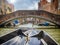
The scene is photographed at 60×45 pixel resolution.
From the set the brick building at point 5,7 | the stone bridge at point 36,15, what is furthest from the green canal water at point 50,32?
the brick building at point 5,7

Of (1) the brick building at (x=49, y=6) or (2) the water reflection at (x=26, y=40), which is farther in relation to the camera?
(1) the brick building at (x=49, y=6)

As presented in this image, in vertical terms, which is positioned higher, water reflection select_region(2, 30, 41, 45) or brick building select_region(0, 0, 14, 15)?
brick building select_region(0, 0, 14, 15)

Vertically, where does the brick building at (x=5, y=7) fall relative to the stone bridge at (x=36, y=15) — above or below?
above

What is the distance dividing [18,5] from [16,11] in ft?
0.56

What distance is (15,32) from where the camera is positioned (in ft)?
10.4

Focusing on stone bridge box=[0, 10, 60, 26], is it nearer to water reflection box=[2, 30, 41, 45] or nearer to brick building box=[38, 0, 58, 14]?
brick building box=[38, 0, 58, 14]

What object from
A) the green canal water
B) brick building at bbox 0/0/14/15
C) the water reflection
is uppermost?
brick building at bbox 0/0/14/15

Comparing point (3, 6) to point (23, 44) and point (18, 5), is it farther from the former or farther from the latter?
point (23, 44)

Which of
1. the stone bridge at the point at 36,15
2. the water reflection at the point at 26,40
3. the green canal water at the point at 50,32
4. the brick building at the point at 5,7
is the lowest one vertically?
the water reflection at the point at 26,40

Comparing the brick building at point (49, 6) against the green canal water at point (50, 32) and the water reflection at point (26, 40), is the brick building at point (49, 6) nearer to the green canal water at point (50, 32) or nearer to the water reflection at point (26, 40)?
the green canal water at point (50, 32)

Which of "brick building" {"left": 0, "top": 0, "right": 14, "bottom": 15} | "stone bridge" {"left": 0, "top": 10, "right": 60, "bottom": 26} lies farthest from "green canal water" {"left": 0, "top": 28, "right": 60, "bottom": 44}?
"brick building" {"left": 0, "top": 0, "right": 14, "bottom": 15}

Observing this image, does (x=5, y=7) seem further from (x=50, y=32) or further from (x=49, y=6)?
(x=50, y=32)

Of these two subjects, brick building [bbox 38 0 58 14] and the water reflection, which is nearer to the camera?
the water reflection

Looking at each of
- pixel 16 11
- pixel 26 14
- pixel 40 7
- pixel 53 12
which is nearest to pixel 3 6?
pixel 16 11
